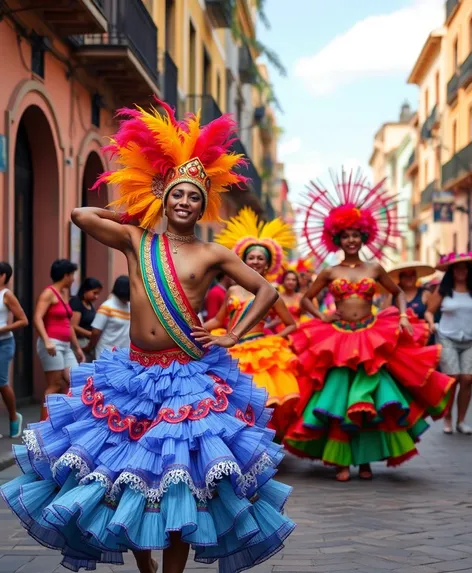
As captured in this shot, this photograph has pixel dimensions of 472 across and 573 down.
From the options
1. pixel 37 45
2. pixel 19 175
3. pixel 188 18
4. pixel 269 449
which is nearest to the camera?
pixel 269 449

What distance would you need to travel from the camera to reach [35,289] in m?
14.0

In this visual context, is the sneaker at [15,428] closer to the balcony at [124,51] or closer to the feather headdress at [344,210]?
the feather headdress at [344,210]

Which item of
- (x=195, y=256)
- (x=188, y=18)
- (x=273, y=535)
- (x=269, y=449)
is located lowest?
(x=273, y=535)

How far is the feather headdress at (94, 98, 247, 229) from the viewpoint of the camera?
16.2 feet

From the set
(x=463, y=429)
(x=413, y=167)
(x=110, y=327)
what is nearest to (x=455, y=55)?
(x=413, y=167)

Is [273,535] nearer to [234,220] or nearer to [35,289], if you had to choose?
[234,220]

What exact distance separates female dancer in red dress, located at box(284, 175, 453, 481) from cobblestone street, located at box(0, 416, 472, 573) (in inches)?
11.9

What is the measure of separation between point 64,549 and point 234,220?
18.8 feet

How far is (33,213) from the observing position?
1425 centimetres

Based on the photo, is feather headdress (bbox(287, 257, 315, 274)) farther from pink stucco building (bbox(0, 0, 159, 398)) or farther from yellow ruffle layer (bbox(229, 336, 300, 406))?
yellow ruffle layer (bbox(229, 336, 300, 406))

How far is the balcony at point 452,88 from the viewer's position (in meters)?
40.6

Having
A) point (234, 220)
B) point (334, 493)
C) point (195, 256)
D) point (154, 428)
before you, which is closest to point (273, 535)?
point (154, 428)

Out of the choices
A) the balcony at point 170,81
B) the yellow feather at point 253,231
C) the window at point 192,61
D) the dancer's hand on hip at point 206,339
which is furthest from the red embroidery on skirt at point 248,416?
the window at point 192,61

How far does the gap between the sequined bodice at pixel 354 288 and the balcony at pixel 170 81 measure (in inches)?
453
